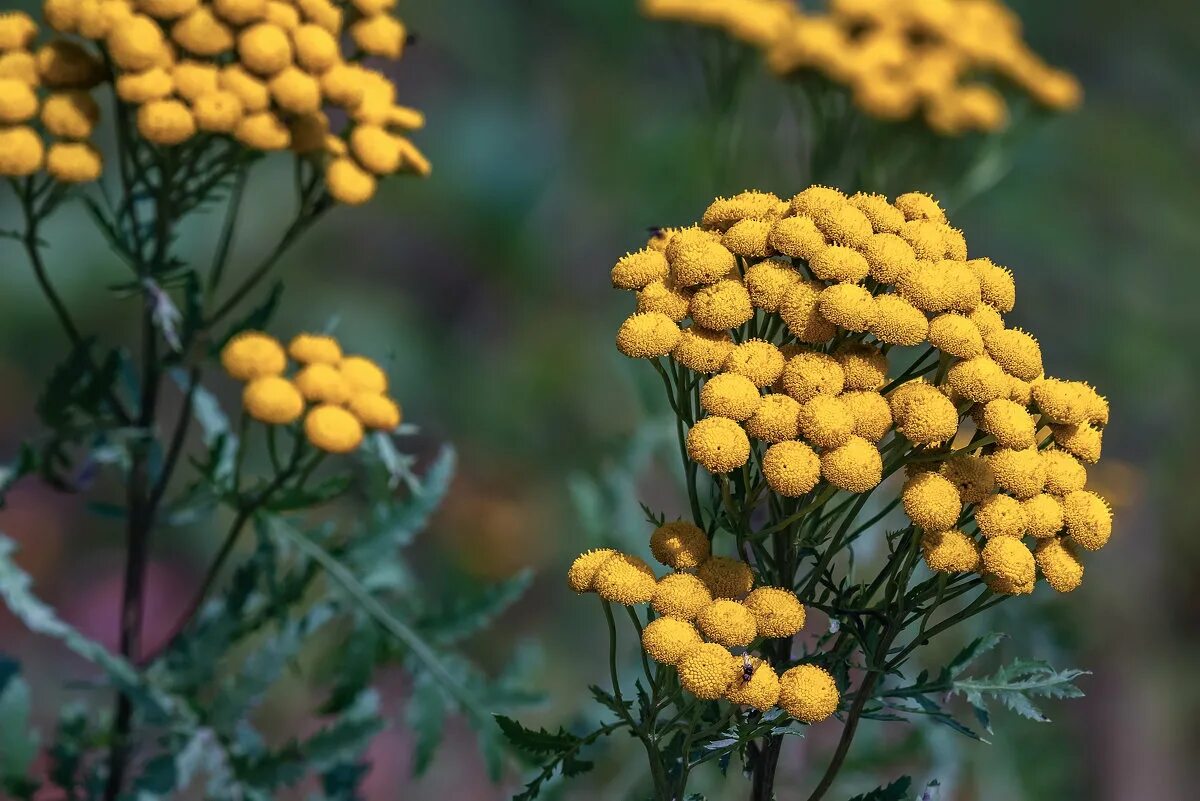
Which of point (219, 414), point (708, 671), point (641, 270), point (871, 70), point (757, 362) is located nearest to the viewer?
point (708, 671)

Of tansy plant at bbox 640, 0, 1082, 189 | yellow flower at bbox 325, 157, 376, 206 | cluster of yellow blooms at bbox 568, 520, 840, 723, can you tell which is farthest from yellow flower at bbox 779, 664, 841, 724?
tansy plant at bbox 640, 0, 1082, 189

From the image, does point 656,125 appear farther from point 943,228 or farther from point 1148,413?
point 943,228

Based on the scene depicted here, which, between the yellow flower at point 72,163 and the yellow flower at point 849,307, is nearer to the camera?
the yellow flower at point 849,307

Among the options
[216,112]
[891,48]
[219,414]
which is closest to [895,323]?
[216,112]

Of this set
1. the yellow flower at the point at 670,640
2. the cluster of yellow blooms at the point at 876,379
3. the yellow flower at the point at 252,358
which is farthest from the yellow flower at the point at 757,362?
the yellow flower at the point at 252,358

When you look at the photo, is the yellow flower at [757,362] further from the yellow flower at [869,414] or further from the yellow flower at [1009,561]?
the yellow flower at [1009,561]

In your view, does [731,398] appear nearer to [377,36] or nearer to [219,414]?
[377,36]
